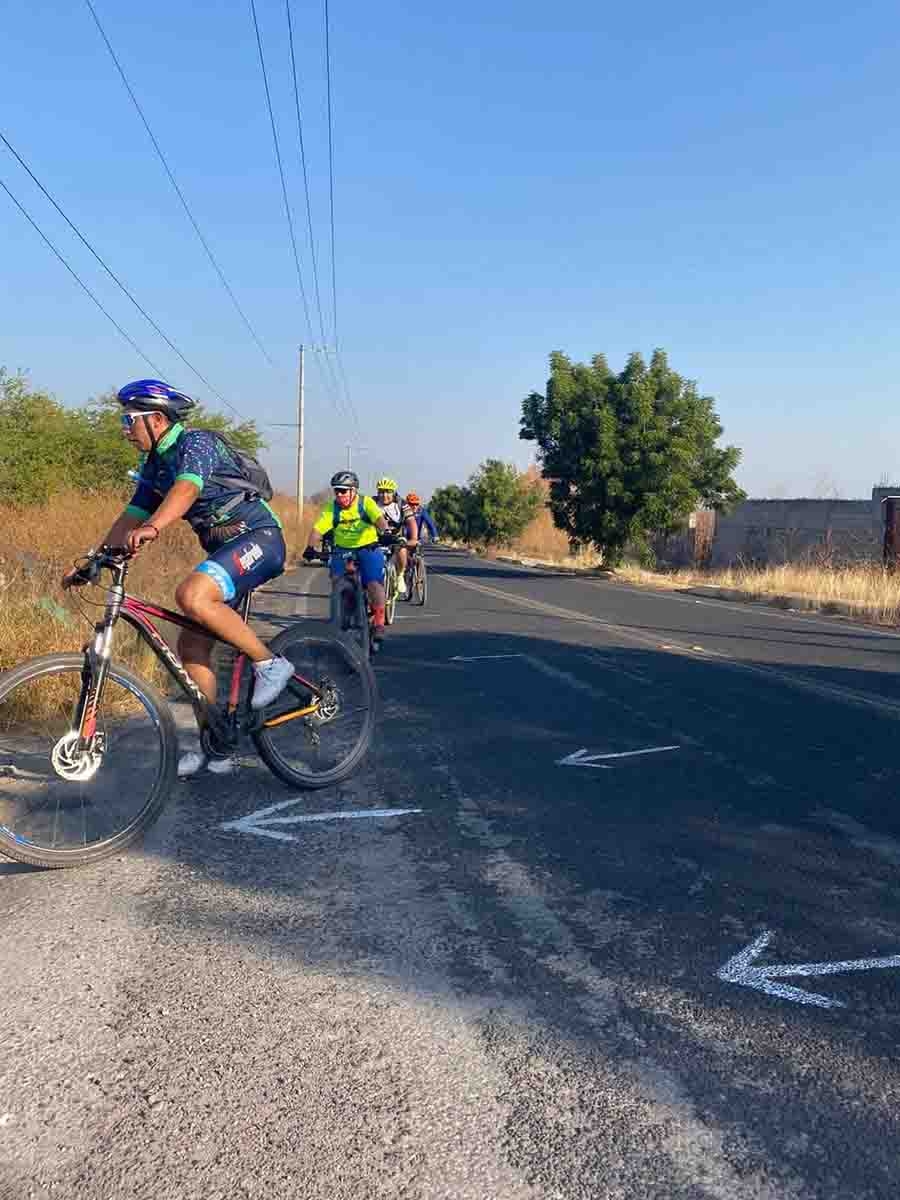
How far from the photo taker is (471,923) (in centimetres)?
365

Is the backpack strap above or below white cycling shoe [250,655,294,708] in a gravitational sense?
above

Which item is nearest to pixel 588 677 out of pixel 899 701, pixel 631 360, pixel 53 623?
pixel 899 701

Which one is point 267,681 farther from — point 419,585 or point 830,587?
point 830,587

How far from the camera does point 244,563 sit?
4.89 m

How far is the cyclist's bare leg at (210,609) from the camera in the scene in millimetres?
4672

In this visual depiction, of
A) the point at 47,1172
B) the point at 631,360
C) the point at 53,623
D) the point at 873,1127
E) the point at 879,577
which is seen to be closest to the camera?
the point at 47,1172

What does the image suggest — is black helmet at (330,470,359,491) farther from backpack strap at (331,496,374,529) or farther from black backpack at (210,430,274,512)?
black backpack at (210,430,274,512)

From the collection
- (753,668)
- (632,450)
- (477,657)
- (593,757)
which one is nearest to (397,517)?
(477,657)

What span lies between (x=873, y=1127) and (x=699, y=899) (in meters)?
1.46

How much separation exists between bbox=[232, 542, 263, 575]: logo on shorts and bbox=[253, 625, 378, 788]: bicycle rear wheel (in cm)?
47

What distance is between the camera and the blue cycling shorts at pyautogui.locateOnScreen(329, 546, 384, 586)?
32.1ft

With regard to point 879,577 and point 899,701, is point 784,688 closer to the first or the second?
point 899,701

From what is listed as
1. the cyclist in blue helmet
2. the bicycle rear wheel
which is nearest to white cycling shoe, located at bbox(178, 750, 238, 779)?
the cyclist in blue helmet

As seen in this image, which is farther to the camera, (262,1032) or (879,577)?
(879,577)
